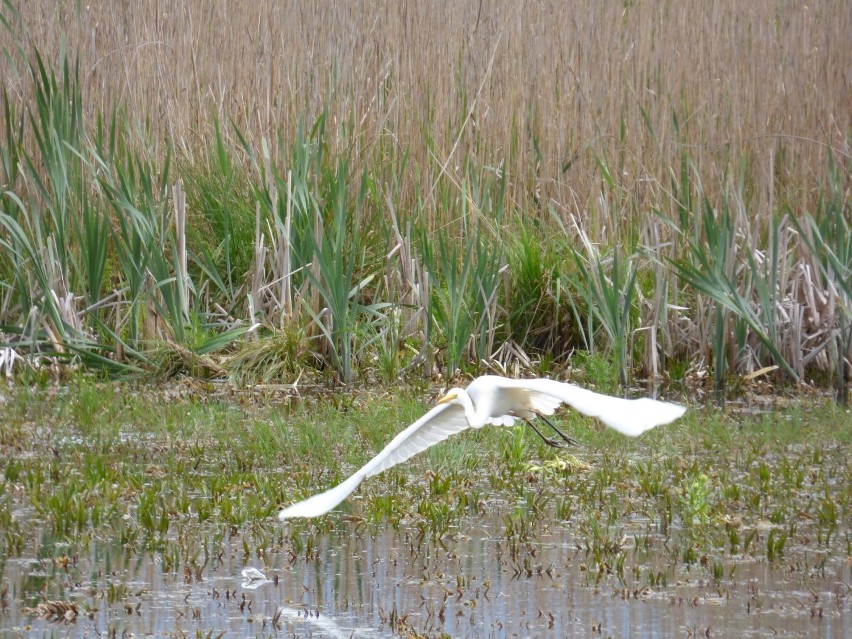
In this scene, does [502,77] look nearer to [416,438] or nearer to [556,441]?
[556,441]

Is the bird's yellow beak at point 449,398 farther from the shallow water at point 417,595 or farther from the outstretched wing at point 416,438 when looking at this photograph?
the shallow water at point 417,595

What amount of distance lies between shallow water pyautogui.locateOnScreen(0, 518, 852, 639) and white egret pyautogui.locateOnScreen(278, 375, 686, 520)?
339mm

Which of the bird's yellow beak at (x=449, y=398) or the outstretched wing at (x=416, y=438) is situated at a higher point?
the bird's yellow beak at (x=449, y=398)

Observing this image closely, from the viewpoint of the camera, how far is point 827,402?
6.48 metres

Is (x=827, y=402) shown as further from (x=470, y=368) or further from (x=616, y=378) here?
(x=470, y=368)

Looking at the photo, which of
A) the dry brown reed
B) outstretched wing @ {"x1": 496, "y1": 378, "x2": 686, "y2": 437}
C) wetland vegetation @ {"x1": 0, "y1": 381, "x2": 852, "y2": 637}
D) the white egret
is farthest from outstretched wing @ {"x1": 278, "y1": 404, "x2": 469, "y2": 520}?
the dry brown reed

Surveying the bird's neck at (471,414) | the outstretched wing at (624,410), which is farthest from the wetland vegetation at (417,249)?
the outstretched wing at (624,410)

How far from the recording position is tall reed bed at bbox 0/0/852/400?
7152 mm

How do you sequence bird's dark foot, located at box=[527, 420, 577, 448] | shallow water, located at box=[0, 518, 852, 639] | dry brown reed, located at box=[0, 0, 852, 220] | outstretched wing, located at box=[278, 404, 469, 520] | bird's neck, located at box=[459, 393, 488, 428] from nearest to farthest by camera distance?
Answer: shallow water, located at box=[0, 518, 852, 639]
outstretched wing, located at box=[278, 404, 469, 520]
bird's neck, located at box=[459, 393, 488, 428]
bird's dark foot, located at box=[527, 420, 577, 448]
dry brown reed, located at box=[0, 0, 852, 220]

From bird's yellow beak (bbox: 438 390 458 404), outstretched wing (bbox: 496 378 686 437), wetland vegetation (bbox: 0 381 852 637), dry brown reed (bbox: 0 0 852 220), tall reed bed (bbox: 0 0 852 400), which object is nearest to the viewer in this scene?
outstretched wing (bbox: 496 378 686 437)

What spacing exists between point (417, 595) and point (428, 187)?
435 cm

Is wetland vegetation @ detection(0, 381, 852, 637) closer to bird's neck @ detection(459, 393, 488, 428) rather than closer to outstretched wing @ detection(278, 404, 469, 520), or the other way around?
outstretched wing @ detection(278, 404, 469, 520)

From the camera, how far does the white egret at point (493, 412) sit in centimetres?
327

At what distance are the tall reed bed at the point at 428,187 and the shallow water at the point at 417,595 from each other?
9.54 ft
